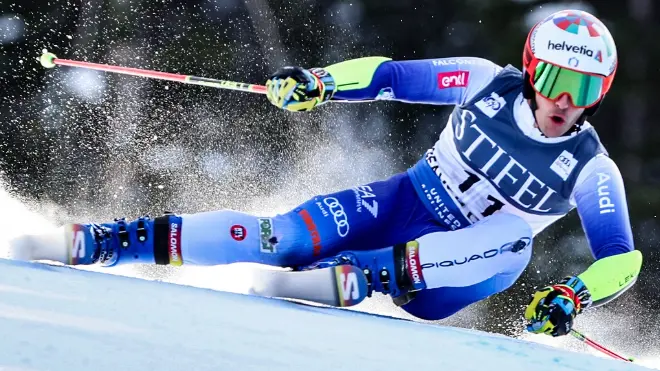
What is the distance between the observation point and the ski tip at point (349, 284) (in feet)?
8.57

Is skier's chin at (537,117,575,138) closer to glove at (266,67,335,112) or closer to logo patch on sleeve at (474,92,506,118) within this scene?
logo patch on sleeve at (474,92,506,118)

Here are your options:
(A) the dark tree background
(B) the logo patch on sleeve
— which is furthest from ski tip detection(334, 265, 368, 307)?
(A) the dark tree background

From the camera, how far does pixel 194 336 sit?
5.40 ft

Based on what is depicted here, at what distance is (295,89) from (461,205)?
24.9 inches

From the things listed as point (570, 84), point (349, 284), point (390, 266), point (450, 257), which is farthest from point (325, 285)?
point (570, 84)

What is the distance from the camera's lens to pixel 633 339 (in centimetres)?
629

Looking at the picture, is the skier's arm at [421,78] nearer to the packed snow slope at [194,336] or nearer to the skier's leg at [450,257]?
the skier's leg at [450,257]

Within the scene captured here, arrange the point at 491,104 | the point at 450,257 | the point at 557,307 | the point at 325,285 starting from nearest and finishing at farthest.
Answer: the point at 557,307 → the point at 325,285 → the point at 450,257 → the point at 491,104

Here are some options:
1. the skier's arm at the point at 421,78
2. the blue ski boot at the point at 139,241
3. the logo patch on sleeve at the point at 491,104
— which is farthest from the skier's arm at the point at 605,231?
the blue ski boot at the point at 139,241

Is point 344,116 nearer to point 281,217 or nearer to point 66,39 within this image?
point 66,39

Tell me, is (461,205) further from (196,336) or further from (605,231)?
(196,336)

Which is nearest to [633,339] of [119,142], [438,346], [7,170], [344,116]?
[344,116]

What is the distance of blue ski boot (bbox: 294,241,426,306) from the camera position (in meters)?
2.73

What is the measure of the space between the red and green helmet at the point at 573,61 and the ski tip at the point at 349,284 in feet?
2.36
